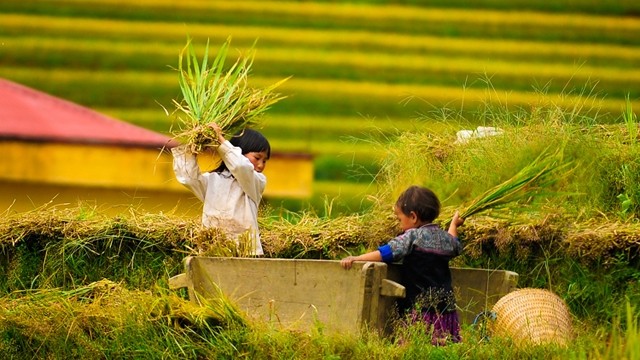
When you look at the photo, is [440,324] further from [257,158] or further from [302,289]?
[257,158]

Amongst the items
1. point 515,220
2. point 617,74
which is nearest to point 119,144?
point 515,220

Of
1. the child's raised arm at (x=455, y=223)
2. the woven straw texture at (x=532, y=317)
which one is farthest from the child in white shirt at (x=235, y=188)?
the woven straw texture at (x=532, y=317)

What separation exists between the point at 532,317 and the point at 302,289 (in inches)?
32.1

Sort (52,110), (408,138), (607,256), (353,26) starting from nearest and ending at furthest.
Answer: (607,256), (408,138), (52,110), (353,26)

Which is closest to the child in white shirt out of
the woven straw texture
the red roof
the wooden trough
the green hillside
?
the wooden trough

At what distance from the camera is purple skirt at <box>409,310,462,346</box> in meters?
5.43

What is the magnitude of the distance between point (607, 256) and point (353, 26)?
2754mm

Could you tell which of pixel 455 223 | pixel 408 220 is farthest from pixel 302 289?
pixel 455 223

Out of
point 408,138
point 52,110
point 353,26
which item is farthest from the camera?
point 353,26

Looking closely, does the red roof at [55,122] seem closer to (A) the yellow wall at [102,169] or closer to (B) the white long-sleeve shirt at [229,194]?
(A) the yellow wall at [102,169]

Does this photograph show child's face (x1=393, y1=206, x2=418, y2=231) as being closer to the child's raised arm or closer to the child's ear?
the child's ear

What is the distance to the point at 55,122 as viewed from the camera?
766cm

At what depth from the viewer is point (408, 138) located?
690cm

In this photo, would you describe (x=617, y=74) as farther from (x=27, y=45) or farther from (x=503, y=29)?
(x=27, y=45)
